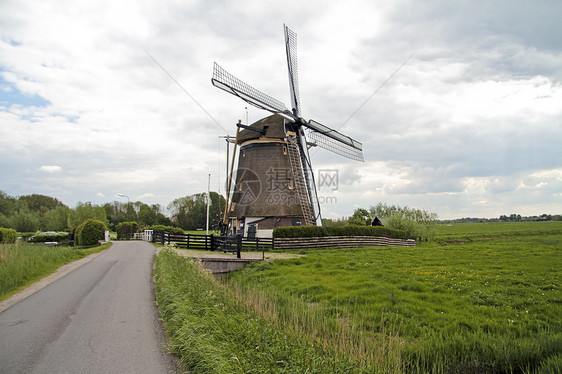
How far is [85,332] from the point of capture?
6203mm

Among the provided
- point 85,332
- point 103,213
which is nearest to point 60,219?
point 103,213

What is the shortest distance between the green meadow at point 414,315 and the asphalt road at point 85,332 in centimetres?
88

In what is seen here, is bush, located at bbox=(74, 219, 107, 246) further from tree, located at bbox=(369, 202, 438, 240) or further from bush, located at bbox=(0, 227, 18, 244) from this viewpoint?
tree, located at bbox=(369, 202, 438, 240)

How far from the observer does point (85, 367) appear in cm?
474

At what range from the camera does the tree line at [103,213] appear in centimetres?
6034

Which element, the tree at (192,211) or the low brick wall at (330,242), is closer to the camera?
the low brick wall at (330,242)

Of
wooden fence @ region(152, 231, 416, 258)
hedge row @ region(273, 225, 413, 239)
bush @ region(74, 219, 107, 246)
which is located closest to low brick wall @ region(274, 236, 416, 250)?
wooden fence @ region(152, 231, 416, 258)

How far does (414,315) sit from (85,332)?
266 inches

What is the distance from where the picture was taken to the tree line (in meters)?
60.3

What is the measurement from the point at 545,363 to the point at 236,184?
24344 mm

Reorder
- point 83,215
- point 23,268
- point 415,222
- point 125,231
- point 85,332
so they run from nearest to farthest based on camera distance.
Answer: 1. point 85,332
2. point 23,268
3. point 415,222
4. point 125,231
5. point 83,215

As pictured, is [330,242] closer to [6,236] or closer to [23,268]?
[23,268]

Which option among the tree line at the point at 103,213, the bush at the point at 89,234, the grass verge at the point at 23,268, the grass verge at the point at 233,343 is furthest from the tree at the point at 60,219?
the grass verge at the point at 233,343

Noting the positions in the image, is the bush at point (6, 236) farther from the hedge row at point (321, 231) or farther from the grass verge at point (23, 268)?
the hedge row at point (321, 231)
